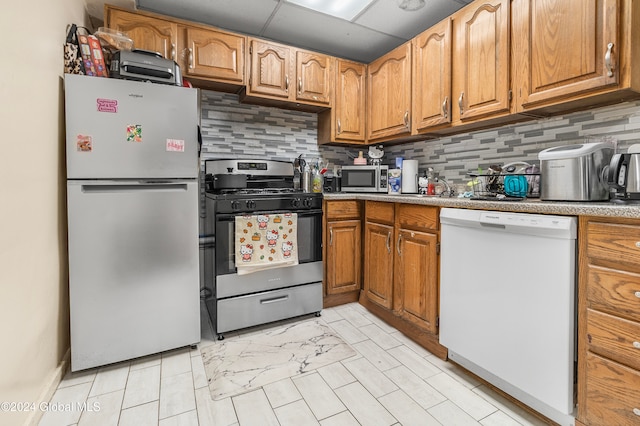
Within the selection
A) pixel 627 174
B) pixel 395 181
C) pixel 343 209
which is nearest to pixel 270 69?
pixel 343 209

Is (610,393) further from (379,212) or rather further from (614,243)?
(379,212)

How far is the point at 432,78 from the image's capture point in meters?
2.34

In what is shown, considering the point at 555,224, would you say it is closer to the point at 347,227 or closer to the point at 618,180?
the point at 618,180

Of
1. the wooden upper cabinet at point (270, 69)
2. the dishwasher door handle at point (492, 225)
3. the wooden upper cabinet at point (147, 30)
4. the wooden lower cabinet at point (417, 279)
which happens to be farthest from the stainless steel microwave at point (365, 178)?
the wooden upper cabinet at point (147, 30)

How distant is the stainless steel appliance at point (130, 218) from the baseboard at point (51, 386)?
2.8 inches

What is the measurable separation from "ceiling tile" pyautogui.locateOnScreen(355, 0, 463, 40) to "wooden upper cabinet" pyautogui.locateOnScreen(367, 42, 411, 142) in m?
0.18

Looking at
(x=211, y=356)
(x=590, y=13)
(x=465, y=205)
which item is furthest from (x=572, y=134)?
(x=211, y=356)

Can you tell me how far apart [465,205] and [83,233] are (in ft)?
6.68

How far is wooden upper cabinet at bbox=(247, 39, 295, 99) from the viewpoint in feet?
8.29

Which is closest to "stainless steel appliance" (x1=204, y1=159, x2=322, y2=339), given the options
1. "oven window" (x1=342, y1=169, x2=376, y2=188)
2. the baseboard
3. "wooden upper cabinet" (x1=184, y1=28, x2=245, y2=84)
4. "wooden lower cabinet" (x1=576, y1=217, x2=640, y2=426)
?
"oven window" (x1=342, y1=169, x2=376, y2=188)

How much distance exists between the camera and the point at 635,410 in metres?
1.06

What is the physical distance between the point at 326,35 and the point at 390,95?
0.80m

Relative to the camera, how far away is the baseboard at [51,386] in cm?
130

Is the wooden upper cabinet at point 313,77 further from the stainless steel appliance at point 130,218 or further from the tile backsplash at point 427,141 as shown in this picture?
the stainless steel appliance at point 130,218
